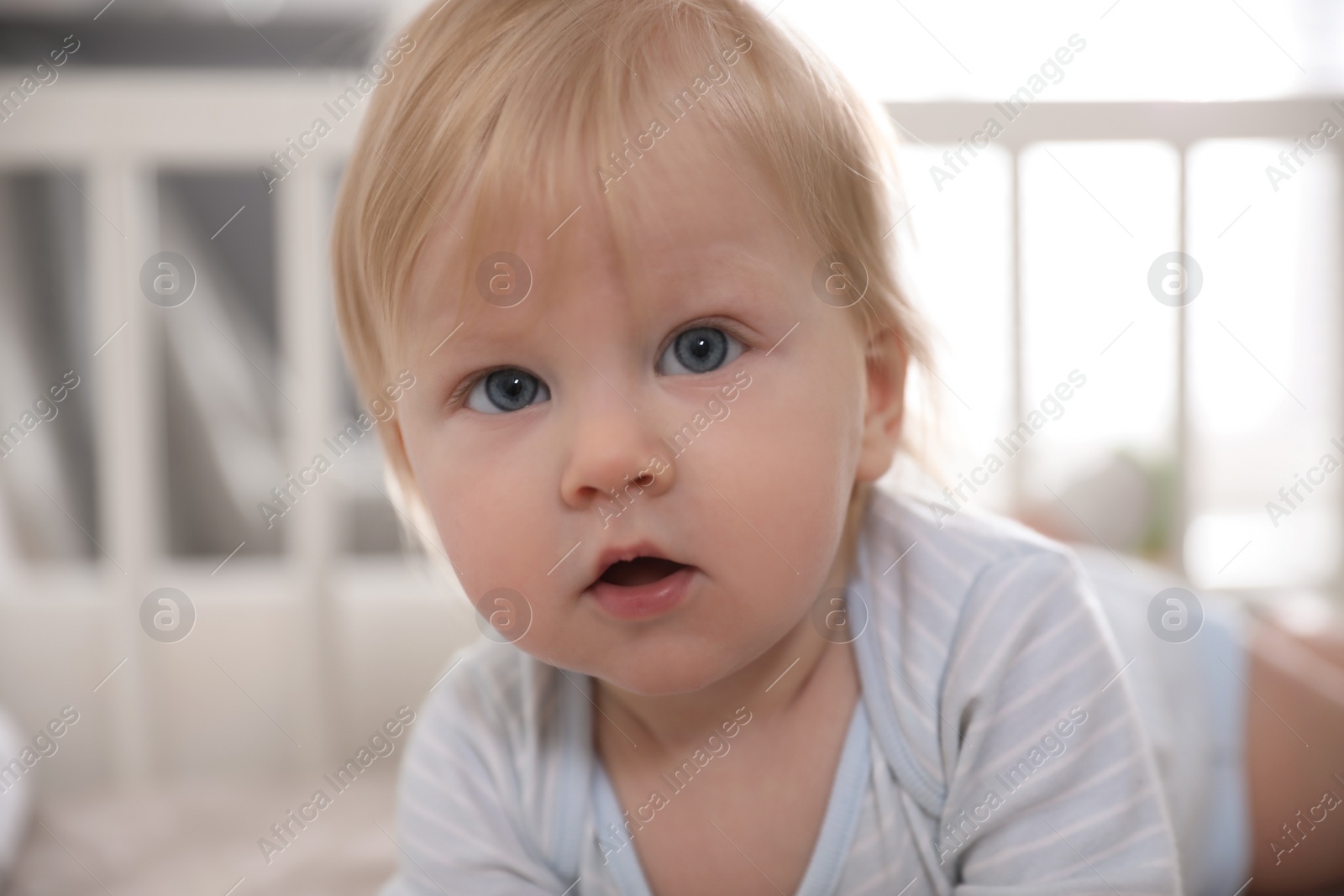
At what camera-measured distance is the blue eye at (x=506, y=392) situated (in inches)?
24.1

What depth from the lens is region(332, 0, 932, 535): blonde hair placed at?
1.94ft

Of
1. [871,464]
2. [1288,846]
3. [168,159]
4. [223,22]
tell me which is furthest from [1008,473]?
[223,22]

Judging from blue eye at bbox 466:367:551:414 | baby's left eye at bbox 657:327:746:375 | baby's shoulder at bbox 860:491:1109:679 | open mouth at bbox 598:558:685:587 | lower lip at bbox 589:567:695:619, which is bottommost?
baby's shoulder at bbox 860:491:1109:679

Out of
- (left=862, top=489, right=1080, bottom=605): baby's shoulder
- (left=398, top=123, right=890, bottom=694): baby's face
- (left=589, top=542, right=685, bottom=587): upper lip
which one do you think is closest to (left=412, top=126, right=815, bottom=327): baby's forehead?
(left=398, top=123, right=890, bottom=694): baby's face

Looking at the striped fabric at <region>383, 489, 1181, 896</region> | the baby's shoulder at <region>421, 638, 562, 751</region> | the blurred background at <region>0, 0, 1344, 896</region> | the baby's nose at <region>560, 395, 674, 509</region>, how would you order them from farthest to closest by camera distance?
the blurred background at <region>0, 0, 1344, 896</region> → the baby's shoulder at <region>421, 638, 562, 751</region> → the striped fabric at <region>383, 489, 1181, 896</region> → the baby's nose at <region>560, 395, 674, 509</region>

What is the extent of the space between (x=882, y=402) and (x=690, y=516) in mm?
229

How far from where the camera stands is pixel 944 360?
96 cm

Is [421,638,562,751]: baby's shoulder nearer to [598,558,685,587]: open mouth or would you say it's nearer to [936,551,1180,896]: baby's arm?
[598,558,685,587]: open mouth

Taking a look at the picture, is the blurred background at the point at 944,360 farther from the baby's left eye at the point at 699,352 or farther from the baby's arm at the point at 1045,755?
the baby's left eye at the point at 699,352

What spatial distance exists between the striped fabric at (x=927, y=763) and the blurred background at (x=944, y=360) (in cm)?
24

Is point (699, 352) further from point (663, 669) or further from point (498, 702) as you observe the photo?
point (498, 702)

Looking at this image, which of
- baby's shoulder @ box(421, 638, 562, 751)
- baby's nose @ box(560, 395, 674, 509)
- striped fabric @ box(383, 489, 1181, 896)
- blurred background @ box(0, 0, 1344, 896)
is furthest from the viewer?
blurred background @ box(0, 0, 1344, 896)

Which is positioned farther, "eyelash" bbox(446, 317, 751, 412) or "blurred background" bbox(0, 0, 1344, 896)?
"blurred background" bbox(0, 0, 1344, 896)

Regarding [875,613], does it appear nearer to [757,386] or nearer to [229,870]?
[757,386]
